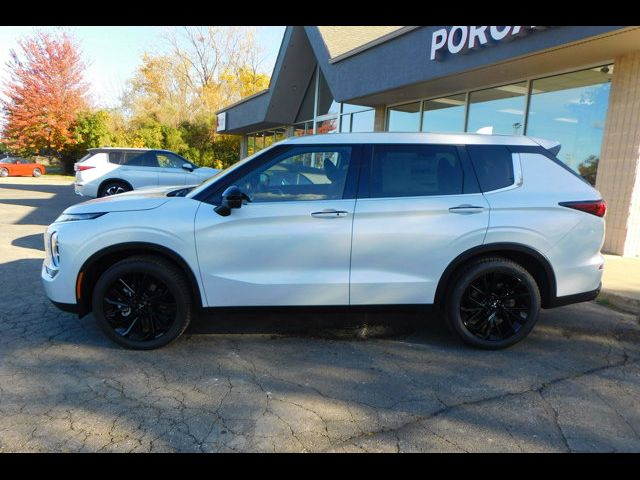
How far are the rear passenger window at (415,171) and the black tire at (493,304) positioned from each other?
0.75 m

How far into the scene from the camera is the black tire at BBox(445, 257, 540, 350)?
151 inches

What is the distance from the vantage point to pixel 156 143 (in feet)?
108

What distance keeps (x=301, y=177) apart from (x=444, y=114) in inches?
355

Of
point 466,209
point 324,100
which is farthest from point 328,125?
point 466,209

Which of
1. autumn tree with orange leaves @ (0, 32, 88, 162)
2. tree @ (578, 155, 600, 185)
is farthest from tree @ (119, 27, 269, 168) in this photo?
tree @ (578, 155, 600, 185)

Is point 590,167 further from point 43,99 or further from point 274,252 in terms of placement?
point 43,99

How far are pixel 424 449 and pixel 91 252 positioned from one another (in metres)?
2.86

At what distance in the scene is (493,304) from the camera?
391 centimetres

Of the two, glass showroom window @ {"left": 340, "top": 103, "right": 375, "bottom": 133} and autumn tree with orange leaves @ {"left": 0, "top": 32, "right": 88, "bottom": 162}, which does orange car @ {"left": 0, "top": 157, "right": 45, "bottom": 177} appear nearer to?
autumn tree with orange leaves @ {"left": 0, "top": 32, "right": 88, "bottom": 162}

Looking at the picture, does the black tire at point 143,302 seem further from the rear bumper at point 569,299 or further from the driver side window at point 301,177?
the rear bumper at point 569,299

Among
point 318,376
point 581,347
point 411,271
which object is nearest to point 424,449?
point 318,376
